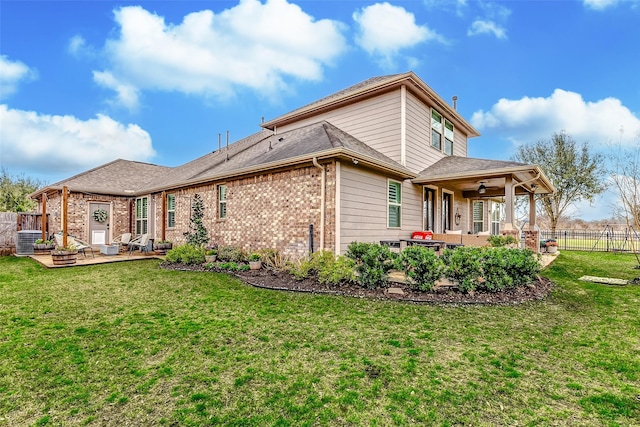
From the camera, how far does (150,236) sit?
13953 millimetres

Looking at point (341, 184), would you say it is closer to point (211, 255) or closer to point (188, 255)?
point (211, 255)

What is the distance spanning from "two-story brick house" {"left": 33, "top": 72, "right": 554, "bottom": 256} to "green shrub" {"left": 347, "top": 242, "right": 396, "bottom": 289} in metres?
1.40

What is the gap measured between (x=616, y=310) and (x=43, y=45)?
1885 centimetres

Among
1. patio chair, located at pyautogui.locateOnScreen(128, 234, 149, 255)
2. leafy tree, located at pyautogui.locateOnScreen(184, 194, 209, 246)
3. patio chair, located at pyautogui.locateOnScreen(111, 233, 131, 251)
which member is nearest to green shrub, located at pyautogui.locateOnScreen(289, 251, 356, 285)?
leafy tree, located at pyautogui.locateOnScreen(184, 194, 209, 246)

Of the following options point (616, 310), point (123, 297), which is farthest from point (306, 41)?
point (616, 310)

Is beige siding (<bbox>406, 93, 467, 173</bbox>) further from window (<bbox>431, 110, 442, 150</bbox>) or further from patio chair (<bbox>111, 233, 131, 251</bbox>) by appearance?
patio chair (<bbox>111, 233, 131, 251</bbox>)

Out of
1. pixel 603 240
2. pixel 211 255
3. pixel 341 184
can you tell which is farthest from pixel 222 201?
pixel 603 240

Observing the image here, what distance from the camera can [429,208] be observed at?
11508 mm

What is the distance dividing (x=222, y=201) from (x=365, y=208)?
5.25 metres

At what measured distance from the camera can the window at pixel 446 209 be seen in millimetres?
12359

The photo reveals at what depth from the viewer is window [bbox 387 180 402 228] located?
9.45 m

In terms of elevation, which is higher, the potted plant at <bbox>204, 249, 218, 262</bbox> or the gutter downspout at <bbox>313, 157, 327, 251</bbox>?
the gutter downspout at <bbox>313, 157, 327, 251</bbox>

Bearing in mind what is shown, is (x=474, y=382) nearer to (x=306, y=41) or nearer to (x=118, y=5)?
(x=118, y=5)

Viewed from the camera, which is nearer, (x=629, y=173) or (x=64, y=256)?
(x=64, y=256)
